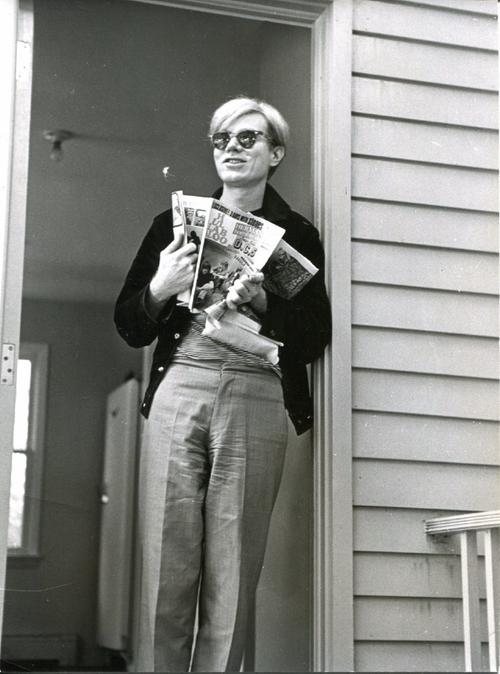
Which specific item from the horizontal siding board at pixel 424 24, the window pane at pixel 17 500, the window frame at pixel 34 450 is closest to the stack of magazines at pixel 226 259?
the window frame at pixel 34 450

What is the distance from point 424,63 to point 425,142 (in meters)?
0.23

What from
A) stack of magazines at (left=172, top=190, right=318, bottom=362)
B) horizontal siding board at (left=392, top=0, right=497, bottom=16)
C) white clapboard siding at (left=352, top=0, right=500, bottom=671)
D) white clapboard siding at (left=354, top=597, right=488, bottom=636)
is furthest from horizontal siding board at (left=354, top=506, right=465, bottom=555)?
horizontal siding board at (left=392, top=0, right=497, bottom=16)

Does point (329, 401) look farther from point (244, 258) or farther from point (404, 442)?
point (244, 258)

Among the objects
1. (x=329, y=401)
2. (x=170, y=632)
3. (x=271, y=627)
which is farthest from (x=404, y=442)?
(x=170, y=632)

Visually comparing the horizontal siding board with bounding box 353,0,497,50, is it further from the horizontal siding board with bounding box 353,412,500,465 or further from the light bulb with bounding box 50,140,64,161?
the horizontal siding board with bounding box 353,412,500,465

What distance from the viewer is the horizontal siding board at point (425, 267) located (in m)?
2.78

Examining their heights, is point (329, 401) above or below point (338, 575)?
above

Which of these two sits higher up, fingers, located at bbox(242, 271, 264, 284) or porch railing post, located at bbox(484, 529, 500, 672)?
fingers, located at bbox(242, 271, 264, 284)

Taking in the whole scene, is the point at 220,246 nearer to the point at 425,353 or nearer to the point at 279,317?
the point at 279,317

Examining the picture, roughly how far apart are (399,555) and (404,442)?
0.29m

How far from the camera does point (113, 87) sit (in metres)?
2.72

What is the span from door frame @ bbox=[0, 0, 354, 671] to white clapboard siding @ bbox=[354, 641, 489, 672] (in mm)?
39

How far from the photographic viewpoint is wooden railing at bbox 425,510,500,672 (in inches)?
104

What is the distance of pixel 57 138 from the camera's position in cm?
266
